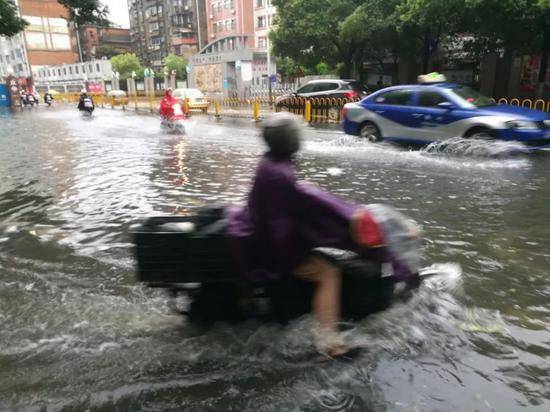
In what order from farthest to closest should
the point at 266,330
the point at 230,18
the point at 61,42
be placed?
the point at 61,42, the point at 230,18, the point at 266,330

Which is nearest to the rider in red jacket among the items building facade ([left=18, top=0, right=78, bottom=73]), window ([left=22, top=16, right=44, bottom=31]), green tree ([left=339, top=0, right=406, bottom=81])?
green tree ([left=339, top=0, right=406, bottom=81])

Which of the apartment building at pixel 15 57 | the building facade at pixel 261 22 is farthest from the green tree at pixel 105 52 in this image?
the building facade at pixel 261 22

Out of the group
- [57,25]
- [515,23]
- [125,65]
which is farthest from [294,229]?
[57,25]

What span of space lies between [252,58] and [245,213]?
4065 cm

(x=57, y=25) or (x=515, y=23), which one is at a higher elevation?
(x=57, y=25)

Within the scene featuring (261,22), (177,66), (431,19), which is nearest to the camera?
(431,19)

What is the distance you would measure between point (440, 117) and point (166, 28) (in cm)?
7853

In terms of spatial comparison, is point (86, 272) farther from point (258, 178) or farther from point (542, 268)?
point (542, 268)

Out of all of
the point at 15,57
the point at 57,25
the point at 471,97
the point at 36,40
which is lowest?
the point at 471,97

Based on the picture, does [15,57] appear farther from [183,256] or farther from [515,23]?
[183,256]

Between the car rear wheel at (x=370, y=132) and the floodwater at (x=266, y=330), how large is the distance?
175 inches

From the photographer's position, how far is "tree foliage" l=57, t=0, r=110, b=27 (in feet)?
34.6

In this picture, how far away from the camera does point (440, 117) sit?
386 inches

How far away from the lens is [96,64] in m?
70.9
